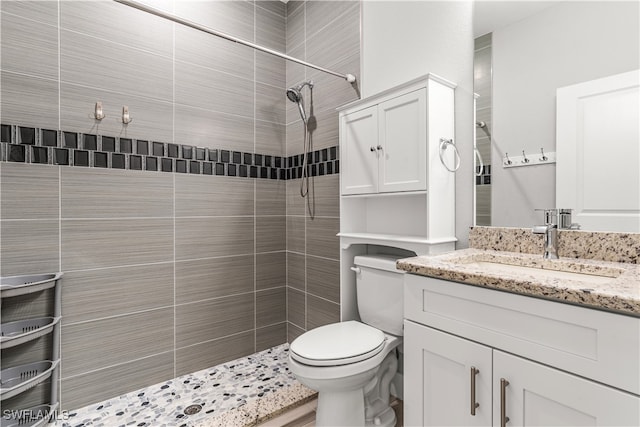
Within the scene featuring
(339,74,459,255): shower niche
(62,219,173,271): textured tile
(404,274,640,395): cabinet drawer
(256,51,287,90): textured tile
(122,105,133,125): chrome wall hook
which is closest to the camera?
(404,274,640,395): cabinet drawer

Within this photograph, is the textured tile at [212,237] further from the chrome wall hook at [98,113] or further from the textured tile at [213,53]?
the textured tile at [213,53]

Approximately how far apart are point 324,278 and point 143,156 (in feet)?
4.43

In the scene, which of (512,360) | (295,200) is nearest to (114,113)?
(295,200)

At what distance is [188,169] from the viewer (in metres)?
2.14

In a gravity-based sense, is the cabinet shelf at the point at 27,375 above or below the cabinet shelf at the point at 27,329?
below

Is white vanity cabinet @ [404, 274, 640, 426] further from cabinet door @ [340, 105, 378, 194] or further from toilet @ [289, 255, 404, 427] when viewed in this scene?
cabinet door @ [340, 105, 378, 194]

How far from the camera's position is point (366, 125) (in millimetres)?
1850

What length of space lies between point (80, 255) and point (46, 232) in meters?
0.19

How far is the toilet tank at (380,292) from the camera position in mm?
1663

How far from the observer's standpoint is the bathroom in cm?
165

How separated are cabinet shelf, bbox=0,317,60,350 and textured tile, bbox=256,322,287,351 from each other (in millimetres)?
1239

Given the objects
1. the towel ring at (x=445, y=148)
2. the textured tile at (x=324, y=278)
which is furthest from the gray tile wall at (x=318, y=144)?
the towel ring at (x=445, y=148)

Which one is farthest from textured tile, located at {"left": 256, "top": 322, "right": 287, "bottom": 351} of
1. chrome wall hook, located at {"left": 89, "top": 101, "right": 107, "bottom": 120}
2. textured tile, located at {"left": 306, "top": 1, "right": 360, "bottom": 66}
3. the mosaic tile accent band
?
textured tile, located at {"left": 306, "top": 1, "right": 360, "bottom": 66}

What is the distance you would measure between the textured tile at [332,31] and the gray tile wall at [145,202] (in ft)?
1.12
